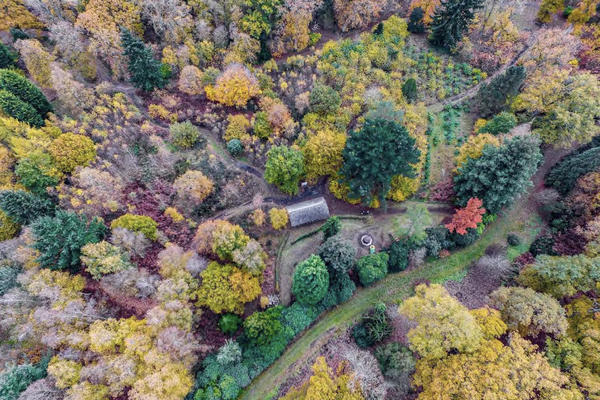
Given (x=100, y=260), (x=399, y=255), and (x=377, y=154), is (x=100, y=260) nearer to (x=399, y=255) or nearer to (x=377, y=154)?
(x=377, y=154)

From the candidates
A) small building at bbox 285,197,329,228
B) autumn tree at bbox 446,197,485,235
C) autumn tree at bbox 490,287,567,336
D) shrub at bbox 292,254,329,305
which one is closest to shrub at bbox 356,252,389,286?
shrub at bbox 292,254,329,305

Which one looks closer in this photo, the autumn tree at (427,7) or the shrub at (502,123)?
the shrub at (502,123)

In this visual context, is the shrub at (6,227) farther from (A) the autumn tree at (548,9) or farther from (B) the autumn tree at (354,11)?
(A) the autumn tree at (548,9)

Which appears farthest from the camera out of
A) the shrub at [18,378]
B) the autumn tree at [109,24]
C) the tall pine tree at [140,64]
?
the autumn tree at [109,24]

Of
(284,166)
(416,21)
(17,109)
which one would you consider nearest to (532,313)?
(284,166)

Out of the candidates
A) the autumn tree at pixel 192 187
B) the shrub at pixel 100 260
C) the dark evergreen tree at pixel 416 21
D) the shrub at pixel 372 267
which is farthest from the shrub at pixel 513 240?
the shrub at pixel 100 260

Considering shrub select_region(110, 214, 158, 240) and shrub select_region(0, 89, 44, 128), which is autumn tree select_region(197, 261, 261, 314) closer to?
shrub select_region(110, 214, 158, 240)
